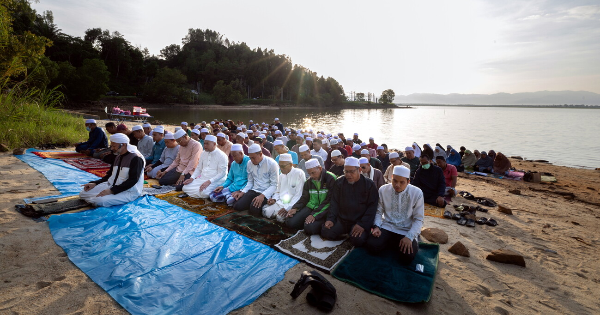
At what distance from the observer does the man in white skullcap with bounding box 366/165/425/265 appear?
364cm

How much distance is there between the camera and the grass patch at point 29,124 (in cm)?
879

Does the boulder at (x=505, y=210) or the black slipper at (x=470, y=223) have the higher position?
the black slipper at (x=470, y=223)

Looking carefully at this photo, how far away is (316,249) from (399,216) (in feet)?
4.10

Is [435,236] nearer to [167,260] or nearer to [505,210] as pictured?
[505,210]

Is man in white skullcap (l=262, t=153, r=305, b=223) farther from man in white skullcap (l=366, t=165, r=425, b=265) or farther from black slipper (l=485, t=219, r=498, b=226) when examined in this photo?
black slipper (l=485, t=219, r=498, b=226)

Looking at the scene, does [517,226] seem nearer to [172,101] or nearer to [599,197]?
[599,197]

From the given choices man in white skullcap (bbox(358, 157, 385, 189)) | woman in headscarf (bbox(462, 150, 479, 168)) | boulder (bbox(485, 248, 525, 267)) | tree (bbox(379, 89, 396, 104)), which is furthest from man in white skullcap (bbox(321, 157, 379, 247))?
tree (bbox(379, 89, 396, 104))

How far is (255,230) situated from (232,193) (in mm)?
1419

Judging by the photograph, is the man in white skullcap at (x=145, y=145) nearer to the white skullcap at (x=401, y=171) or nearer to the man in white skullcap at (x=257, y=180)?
the man in white skullcap at (x=257, y=180)

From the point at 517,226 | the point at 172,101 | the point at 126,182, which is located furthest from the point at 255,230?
the point at 172,101

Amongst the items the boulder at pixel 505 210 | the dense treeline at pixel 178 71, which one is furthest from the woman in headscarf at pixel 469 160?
the dense treeline at pixel 178 71

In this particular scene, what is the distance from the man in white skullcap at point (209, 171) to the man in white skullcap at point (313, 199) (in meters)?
2.24

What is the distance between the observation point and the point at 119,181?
502cm

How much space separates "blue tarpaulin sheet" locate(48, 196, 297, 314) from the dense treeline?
38561 millimetres
